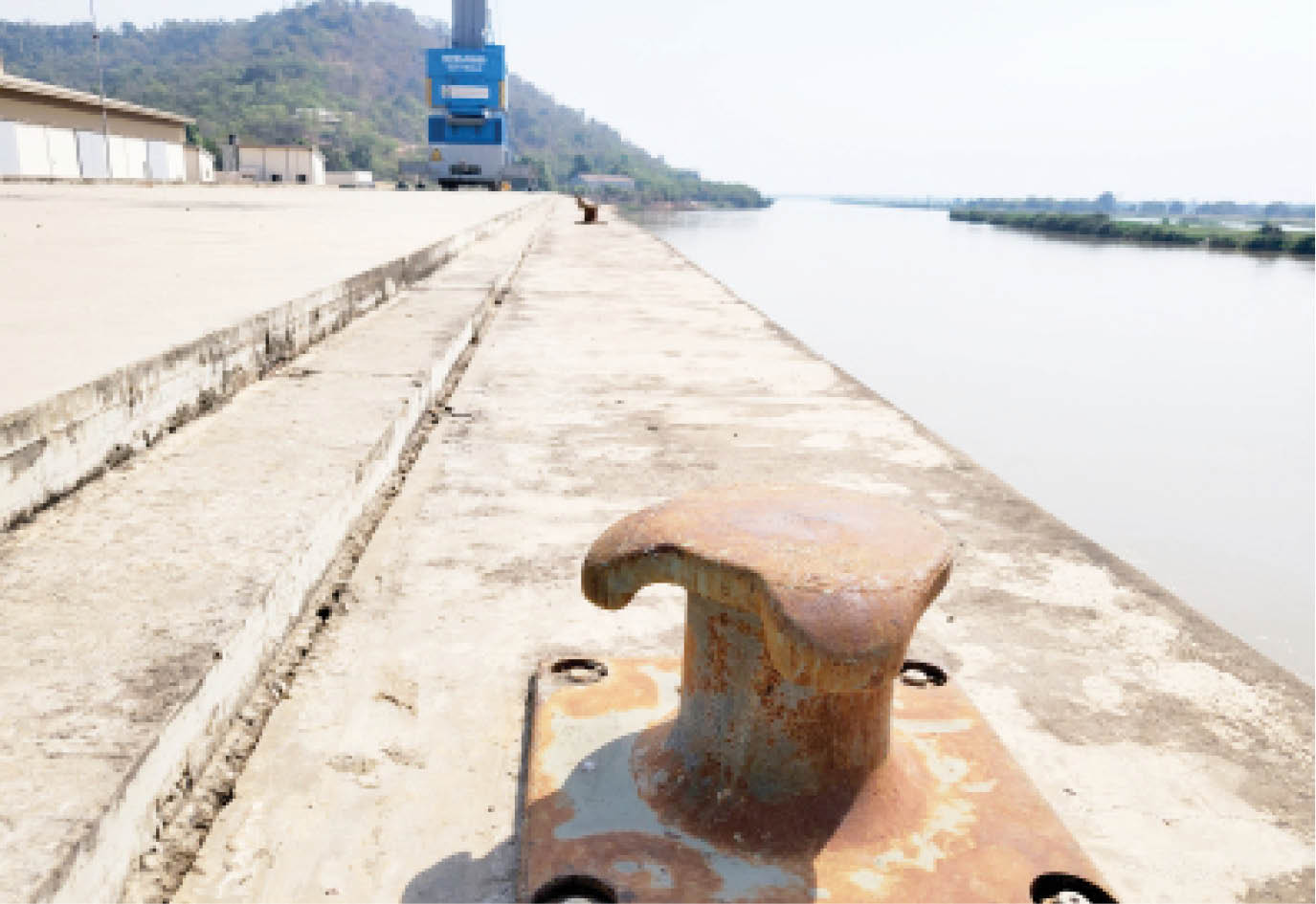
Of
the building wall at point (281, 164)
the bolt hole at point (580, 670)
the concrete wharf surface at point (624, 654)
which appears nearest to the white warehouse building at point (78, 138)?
the building wall at point (281, 164)

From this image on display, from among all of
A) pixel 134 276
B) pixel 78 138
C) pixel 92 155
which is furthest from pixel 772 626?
pixel 92 155

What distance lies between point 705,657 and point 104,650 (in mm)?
735

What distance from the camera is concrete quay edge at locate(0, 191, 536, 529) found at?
60.5 inches

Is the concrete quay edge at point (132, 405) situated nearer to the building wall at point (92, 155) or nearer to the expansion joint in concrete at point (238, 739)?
the expansion joint in concrete at point (238, 739)

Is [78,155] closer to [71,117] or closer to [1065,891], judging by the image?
[71,117]

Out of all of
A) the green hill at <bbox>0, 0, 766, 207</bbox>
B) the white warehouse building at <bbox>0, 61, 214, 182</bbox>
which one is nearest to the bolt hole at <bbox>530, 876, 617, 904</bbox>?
the white warehouse building at <bbox>0, 61, 214, 182</bbox>

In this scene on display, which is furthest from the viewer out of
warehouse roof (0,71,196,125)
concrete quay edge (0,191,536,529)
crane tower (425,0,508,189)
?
crane tower (425,0,508,189)

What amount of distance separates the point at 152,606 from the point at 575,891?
71 cm

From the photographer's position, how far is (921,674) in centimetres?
139

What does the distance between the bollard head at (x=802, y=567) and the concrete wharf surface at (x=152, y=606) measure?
504mm

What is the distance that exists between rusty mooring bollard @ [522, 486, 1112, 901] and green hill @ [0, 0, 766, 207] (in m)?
84.9

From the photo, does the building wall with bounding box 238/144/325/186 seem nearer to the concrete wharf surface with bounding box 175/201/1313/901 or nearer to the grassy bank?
the grassy bank

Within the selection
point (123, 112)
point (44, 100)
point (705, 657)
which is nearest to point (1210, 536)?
point (705, 657)

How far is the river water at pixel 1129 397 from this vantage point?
633 centimetres
